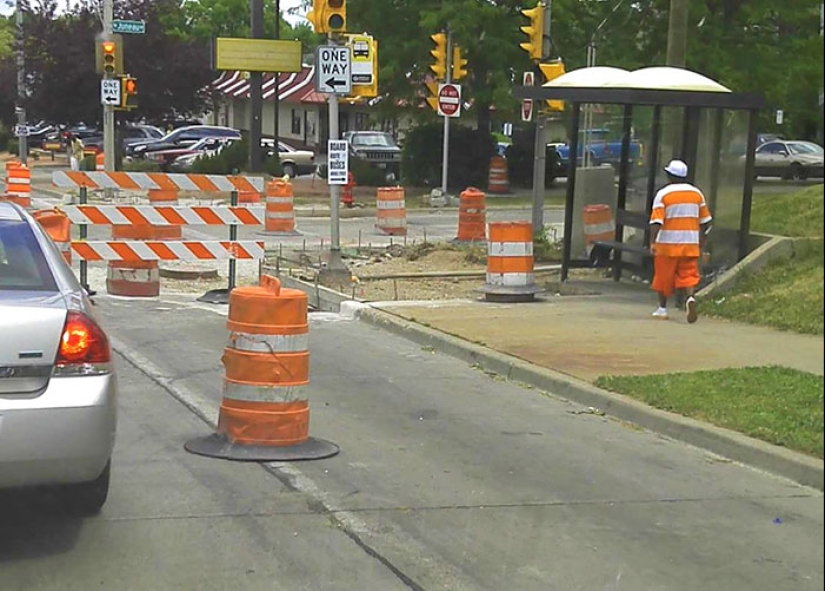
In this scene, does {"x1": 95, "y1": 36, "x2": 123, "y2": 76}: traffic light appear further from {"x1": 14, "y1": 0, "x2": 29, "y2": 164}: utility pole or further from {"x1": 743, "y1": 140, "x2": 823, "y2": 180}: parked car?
{"x1": 743, "y1": 140, "x2": 823, "y2": 180}: parked car

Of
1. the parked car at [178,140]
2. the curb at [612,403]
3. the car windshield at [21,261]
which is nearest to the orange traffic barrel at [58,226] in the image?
the curb at [612,403]

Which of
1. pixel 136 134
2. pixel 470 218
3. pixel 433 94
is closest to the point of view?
pixel 470 218

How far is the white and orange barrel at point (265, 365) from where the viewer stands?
7.77 m

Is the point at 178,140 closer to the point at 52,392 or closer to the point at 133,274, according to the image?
the point at 133,274

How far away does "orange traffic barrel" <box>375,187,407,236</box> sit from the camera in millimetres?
25125

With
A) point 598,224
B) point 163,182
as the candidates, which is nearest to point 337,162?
point 163,182

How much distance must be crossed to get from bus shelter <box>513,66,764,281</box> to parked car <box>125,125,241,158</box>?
1429 inches

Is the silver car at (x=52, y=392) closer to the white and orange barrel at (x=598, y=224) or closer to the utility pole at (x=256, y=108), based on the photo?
the white and orange barrel at (x=598, y=224)

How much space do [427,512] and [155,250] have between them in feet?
27.5

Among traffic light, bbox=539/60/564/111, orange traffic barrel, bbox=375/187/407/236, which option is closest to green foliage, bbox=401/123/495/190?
orange traffic barrel, bbox=375/187/407/236

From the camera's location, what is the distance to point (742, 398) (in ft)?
30.6

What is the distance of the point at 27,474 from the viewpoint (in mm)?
5535

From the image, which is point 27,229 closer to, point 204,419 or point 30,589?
point 30,589

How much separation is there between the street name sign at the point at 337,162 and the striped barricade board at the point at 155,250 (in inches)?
83.8
